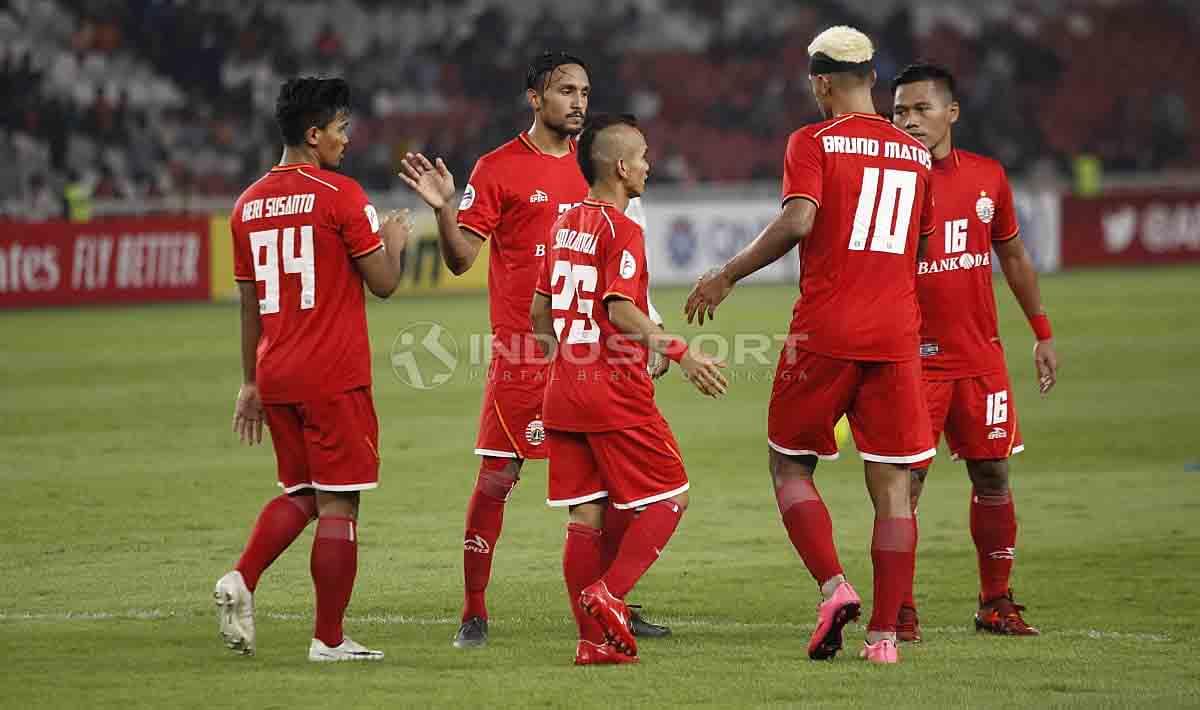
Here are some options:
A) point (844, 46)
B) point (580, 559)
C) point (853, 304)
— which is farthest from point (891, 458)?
point (844, 46)

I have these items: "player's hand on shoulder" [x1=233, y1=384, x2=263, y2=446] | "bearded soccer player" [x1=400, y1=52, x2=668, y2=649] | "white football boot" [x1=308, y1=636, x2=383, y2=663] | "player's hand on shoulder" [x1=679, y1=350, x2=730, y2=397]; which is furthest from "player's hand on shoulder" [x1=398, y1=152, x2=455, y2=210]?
"white football boot" [x1=308, y1=636, x2=383, y2=663]

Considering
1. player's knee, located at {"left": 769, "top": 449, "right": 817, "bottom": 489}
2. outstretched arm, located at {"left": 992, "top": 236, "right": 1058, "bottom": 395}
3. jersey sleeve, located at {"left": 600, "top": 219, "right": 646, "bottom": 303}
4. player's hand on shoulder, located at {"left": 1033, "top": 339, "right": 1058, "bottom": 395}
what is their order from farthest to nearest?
player's hand on shoulder, located at {"left": 1033, "top": 339, "right": 1058, "bottom": 395} < outstretched arm, located at {"left": 992, "top": 236, "right": 1058, "bottom": 395} < player's knee, located at {"left": 769, "top": 449, "right": 817, "bottom": 489} < jersey sleeve, located at {"left": 600, "top": 219, "right": 646, "bottom": 303}

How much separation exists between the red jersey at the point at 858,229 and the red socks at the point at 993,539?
1.15m

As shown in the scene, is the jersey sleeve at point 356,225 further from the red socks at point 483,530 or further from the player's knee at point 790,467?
the player's knee at point 790,467

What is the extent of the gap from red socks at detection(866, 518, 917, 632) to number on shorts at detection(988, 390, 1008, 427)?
95 centimetres

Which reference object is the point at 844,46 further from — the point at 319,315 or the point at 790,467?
the point at 319,315

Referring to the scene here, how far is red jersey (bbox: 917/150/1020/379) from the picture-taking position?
7.17 m

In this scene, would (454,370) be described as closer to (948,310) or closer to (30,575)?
(30,575)

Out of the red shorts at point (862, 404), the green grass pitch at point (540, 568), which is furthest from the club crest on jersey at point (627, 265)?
the green grass pitch at point (540, 568)

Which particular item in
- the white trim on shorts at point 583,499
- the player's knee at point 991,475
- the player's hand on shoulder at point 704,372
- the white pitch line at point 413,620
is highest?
the player's hand on shoulder at point 704,372

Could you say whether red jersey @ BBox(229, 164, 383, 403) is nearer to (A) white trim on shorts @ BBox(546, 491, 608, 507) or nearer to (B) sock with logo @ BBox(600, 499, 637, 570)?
(A) white trim on shorts @ BBox(546, 491, 608, 507)

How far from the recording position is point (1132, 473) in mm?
11172

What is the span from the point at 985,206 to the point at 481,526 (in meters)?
2.44

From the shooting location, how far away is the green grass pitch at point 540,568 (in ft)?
19.5
